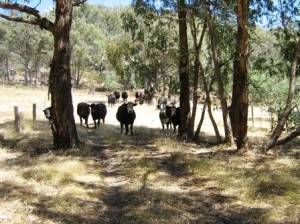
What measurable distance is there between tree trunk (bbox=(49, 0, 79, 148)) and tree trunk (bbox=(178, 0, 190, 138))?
14.7ft

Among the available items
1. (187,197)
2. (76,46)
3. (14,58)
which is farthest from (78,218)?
(14,58)

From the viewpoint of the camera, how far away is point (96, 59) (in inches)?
2884

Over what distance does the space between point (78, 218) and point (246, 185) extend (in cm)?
355

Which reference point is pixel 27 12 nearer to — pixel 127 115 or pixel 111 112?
pixel 127 115

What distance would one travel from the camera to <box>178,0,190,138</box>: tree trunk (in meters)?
16.4

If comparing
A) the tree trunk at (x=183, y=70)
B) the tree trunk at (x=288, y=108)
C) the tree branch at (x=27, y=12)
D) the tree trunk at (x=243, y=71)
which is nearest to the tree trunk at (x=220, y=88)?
the tree trunk at (x=243, y=71)

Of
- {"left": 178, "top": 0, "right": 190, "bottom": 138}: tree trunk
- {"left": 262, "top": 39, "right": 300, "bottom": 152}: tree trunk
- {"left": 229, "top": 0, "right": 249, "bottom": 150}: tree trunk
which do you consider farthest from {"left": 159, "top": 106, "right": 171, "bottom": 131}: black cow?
{"left": 262, "top": 39, "right": 300, "bottom": 152}: tree trunk

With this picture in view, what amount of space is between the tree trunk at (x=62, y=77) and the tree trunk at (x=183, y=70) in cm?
448

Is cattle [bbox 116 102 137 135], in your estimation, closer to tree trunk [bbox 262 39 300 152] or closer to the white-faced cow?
the white-faced cow

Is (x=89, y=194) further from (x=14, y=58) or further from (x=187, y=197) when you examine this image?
(x=14, y=58)

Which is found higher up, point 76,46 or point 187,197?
point 76,46

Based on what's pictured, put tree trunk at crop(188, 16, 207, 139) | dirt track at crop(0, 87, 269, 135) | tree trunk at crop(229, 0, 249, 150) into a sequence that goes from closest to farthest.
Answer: tree trunk at crop(229, 0, 249, 150) < tree trunk at crop(188, 16, 207, 139) < dirt track at crop(0, 87, 269, 135)

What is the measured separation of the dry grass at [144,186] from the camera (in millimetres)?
7402

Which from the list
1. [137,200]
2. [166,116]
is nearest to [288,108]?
[137,200]
